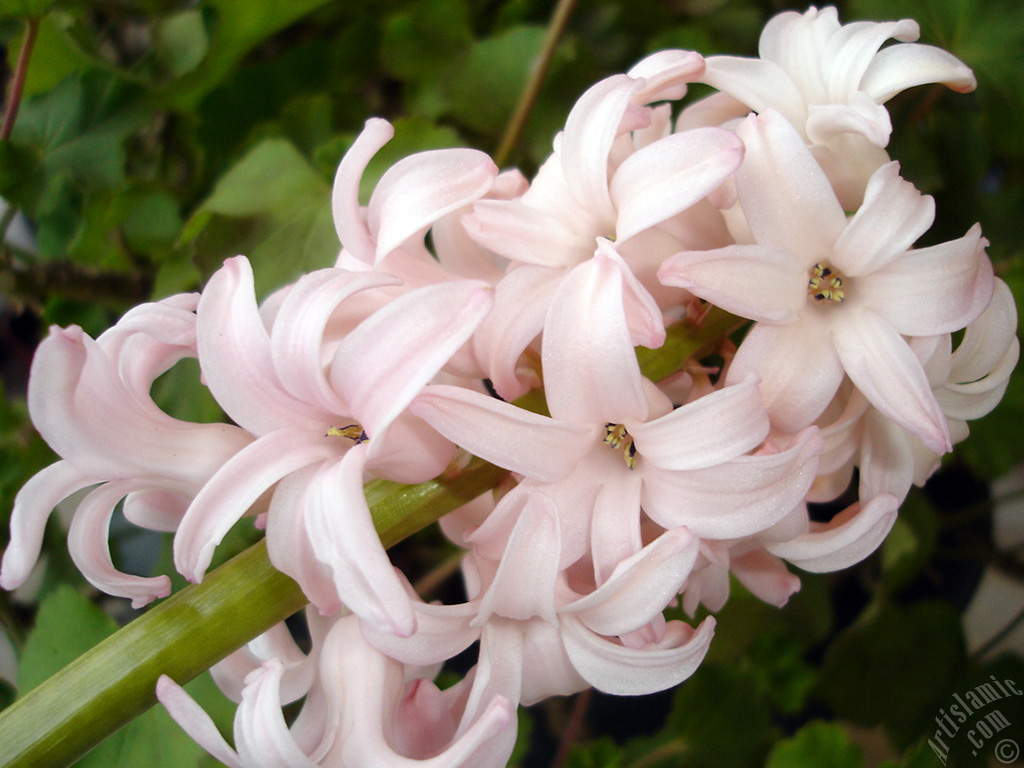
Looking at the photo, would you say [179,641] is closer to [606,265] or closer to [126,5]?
[606,265]

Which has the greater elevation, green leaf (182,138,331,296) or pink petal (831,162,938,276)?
pink petal (831,162,938,276)

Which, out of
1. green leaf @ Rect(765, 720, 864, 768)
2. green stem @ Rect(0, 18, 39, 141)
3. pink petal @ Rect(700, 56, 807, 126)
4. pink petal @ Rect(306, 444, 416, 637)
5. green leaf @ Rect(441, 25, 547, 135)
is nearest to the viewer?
pink petal @ Rect(306, 444, 416, 637)

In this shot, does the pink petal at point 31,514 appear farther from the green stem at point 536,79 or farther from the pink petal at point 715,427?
the green stem at point 536,79

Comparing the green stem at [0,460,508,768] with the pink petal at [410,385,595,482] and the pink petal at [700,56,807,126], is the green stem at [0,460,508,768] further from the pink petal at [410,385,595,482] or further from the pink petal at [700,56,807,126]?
the pink petal at [700,56,807,126]

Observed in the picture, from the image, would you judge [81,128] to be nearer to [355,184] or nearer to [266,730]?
[355,184]

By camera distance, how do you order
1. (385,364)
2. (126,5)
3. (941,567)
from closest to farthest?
(385,364), (126,5), (941,567)

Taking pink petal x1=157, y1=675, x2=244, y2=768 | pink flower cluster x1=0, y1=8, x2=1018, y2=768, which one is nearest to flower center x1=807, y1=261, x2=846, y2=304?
pink flower cluster x1=0, y1=8, x2=1018, y2=768

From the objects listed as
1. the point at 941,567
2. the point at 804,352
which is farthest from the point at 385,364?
the point at 941,567

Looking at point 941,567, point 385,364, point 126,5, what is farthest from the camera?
point 941,567
